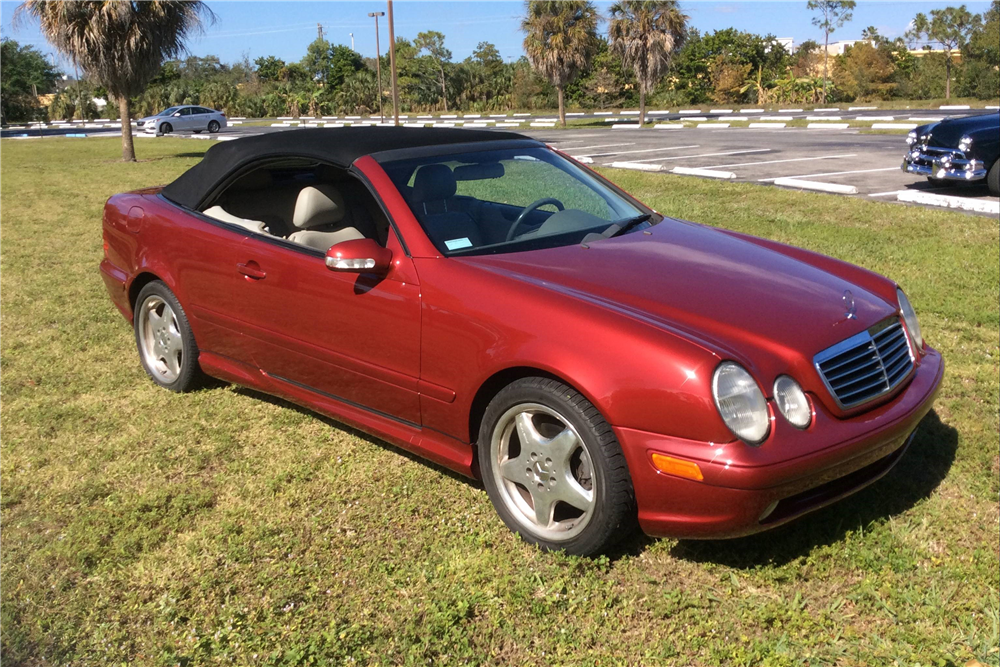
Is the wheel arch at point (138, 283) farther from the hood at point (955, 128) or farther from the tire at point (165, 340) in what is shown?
the hood at point (955, 128)

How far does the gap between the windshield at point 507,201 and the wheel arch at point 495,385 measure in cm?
61

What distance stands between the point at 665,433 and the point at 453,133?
7.28 ft

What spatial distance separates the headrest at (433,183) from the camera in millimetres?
3850

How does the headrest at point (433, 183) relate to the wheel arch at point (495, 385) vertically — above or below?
above

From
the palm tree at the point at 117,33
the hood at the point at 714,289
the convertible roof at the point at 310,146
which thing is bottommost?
the hood at the point at 714,289

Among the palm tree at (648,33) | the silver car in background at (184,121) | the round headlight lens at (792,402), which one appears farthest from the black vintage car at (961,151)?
the silver car in background at (184,121)

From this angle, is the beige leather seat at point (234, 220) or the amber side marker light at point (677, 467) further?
the beige leather seat at point (234, 220)

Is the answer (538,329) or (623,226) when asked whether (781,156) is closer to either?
(623,226)

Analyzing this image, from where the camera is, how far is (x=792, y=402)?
2895 millimetres

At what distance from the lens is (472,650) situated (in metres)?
2.75

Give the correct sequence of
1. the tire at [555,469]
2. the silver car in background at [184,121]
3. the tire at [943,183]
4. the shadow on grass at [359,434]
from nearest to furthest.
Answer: the tire at [555,469], the shadow on grass at [359,434], the tire at [943,183], the silver car in background at [184,121]

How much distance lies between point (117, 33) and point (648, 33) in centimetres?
1676

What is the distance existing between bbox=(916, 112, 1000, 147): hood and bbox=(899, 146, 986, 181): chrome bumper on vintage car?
0.11m

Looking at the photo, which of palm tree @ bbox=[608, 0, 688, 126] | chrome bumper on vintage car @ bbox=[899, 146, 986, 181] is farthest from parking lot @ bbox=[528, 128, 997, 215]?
palm tree @ bbox=[608, 0, 688, 126]
